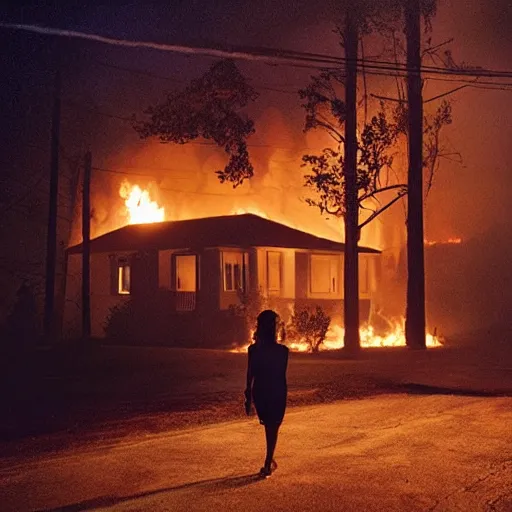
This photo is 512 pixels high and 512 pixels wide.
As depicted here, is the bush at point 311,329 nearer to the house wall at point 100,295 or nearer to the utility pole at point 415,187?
the utility pole at point 415,187

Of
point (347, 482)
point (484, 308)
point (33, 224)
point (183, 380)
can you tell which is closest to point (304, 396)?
point (183, 380)

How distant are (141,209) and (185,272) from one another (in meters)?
13.7

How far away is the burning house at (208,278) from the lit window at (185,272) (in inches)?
1.7

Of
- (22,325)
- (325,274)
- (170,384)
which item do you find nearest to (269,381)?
(170,384)

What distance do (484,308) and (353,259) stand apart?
1070 inches

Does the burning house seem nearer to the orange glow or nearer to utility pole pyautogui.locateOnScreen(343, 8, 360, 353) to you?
utility pole pyautogui.locateOnScreen(343, 8, 360, 353)

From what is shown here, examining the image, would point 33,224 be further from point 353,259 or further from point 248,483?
point 248,483

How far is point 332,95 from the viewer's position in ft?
91.1

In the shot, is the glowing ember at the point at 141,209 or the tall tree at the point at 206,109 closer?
the tall tree at the point at 206,109

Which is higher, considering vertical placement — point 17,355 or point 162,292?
point 162,292

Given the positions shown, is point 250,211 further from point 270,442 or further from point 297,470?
point 270,442

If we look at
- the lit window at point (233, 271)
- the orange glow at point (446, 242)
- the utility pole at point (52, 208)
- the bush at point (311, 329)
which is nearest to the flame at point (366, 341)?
the bush at point (311, 329)

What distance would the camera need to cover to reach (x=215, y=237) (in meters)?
35.6

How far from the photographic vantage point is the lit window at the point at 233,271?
34.7m
